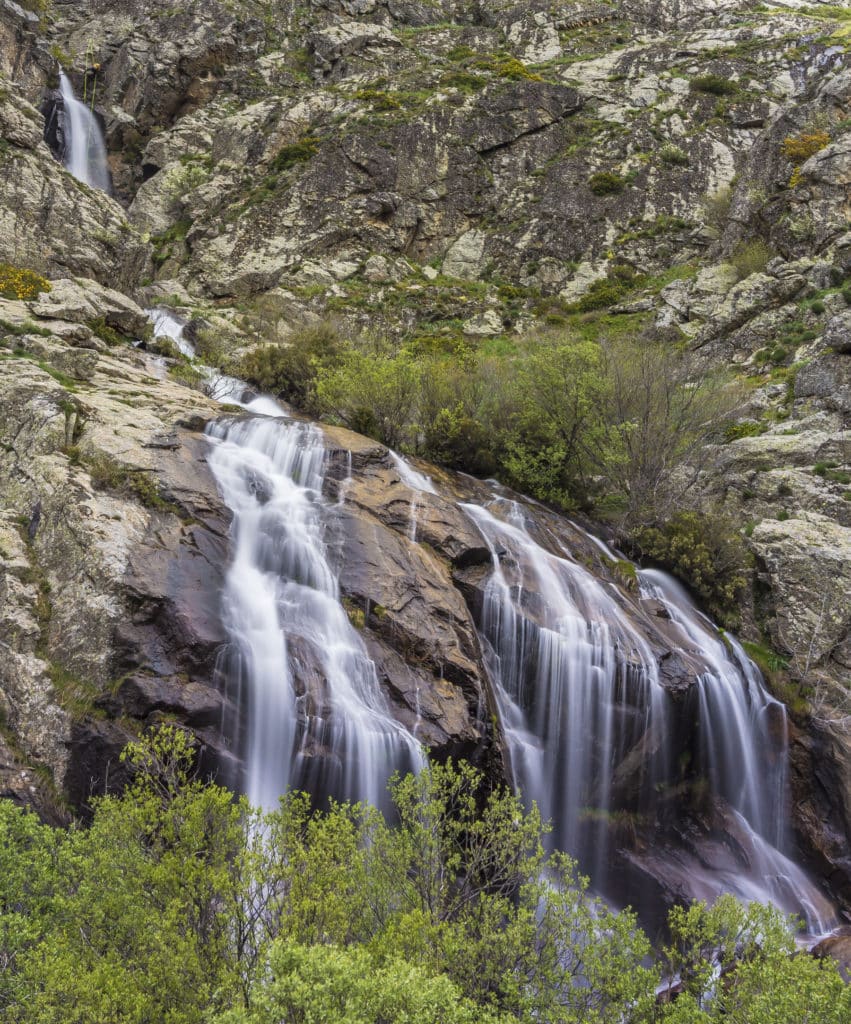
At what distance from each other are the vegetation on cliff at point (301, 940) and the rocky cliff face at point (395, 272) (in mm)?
2682

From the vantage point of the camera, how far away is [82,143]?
45781 mm

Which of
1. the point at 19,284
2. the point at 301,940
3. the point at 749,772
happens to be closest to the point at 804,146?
the point at 749,772

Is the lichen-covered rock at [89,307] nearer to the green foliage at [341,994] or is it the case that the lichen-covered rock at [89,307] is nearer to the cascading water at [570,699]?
the cascading water at [570,699]

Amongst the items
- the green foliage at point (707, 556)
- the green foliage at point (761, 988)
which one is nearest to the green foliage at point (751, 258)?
the green foliage at point (707, 556)

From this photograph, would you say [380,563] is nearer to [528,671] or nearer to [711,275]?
[528,671]

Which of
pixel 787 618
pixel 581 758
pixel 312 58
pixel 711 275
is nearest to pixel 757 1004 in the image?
pixel 581 758

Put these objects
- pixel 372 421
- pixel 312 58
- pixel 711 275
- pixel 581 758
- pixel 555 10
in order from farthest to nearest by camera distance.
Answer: pixel 555 10 → pixel 312 58 → pixel 711 275 → pixel 372 421 → pixel 581 758

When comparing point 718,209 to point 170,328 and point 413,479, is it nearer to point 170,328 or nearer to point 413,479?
point 170,328

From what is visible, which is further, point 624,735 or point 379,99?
point 379,99

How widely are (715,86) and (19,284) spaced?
47.4 m

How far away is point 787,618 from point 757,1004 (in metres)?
12.4

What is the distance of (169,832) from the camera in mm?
6363

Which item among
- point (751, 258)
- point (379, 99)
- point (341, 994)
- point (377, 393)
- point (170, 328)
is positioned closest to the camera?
point (341, 994)

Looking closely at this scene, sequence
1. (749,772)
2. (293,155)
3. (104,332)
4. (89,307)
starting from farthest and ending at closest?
(293,155), (89,307), (104,332), (749,772)
